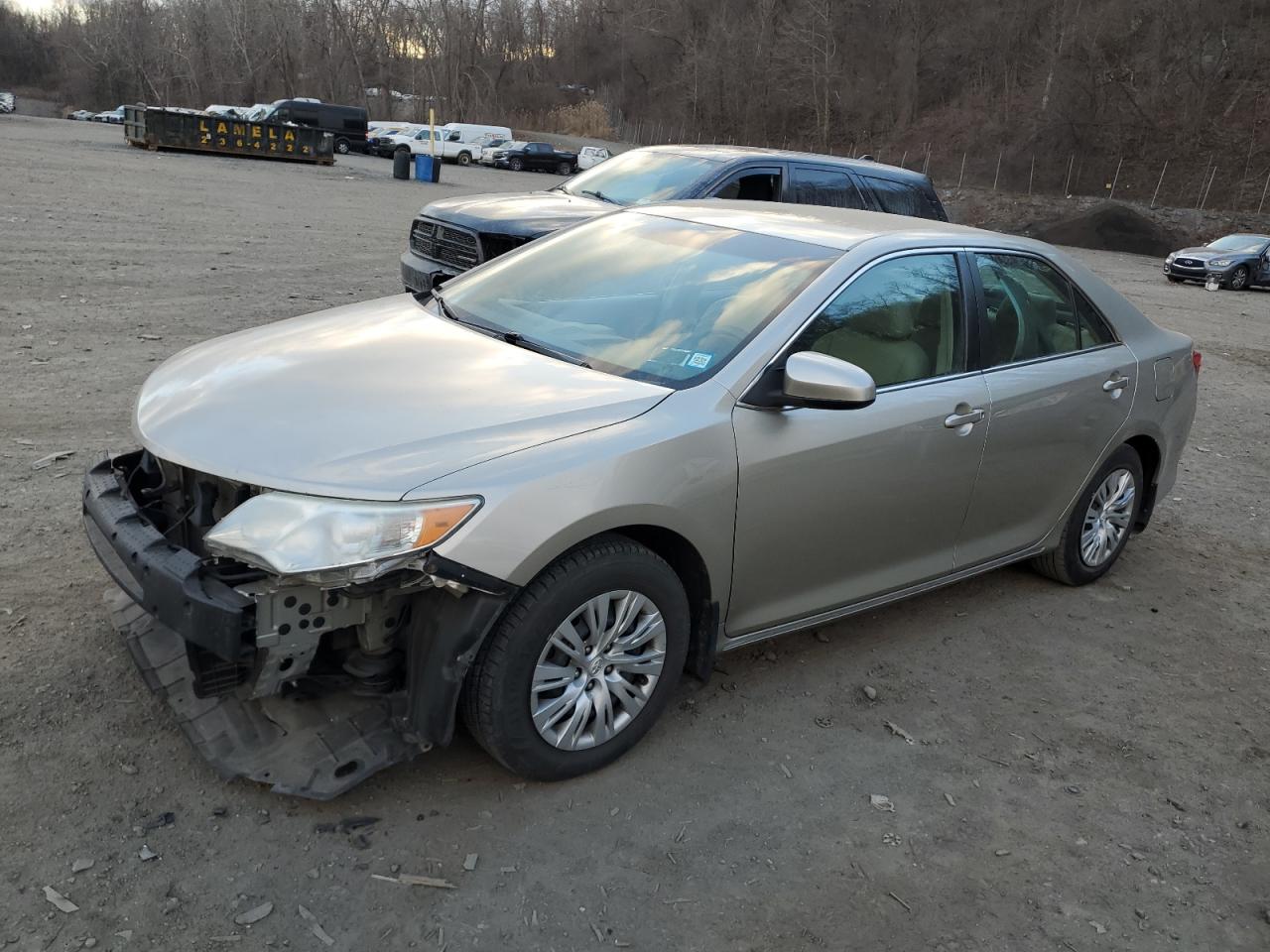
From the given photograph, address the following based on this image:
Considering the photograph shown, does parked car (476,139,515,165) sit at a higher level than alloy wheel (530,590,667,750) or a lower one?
higher

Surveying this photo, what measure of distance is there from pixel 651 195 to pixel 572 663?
672cm

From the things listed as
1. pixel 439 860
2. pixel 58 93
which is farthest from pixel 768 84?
pixel 439 860

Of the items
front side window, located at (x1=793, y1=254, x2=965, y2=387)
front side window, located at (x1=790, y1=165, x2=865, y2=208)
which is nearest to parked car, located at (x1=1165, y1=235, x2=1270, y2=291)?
front side window, located at (x1=790, y1=165, x2=865, y2=208)

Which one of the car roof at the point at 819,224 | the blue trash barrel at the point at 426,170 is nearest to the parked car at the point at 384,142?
the blue trash barrel at the point at 426,170

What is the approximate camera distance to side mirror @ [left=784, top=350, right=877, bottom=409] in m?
3.22

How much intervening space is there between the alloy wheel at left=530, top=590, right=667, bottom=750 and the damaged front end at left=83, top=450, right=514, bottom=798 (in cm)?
29

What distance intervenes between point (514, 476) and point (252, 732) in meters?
1.09

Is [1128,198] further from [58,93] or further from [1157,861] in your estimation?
[58,93]

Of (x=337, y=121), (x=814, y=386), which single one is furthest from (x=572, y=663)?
(x=337, y=121)

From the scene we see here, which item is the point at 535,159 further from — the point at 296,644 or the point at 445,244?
the point at 296,644

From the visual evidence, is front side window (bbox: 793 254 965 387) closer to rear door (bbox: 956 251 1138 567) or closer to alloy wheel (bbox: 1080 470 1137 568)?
rear door (bbox: 956 251 1138 567)

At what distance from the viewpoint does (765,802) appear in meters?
3.23

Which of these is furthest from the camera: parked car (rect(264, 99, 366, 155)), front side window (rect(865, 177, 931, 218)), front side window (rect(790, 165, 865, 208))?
parked car (rect(264, 99, 366, 155))

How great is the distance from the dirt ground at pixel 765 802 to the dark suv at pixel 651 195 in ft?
12.3
